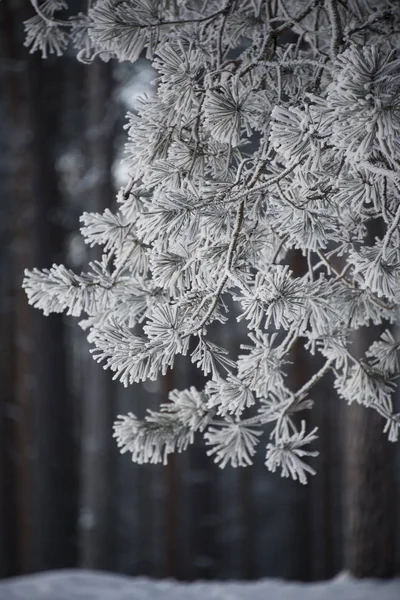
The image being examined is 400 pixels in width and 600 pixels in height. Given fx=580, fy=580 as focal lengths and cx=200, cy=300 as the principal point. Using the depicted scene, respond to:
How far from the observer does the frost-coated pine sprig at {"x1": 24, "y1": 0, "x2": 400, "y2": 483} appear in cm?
181

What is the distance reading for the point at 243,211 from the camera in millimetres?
1966

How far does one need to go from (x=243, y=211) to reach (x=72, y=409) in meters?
4.90

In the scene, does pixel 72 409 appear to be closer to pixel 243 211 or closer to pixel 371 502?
pixel 371 502

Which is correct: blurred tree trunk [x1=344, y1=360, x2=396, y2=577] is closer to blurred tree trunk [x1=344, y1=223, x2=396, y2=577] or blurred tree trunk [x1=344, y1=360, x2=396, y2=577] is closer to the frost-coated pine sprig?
blurred tree trunk [x1=344, y1=223, x2=396, y2=577]

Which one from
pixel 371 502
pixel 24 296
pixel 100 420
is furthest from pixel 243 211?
pixel 24 296

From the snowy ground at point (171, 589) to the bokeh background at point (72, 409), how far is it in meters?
0.24

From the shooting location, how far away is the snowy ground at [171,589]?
12.8ft

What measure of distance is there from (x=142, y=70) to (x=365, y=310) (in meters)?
4.55

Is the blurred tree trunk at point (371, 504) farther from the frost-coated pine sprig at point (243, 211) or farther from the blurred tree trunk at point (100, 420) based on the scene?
the blurred tree trunk at point (100, 420)

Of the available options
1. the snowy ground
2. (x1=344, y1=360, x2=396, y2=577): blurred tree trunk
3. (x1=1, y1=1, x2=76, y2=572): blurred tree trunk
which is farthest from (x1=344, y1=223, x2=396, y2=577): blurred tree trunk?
(x1=1, y1=1, x2=76, y2=572): blurred tree trunk

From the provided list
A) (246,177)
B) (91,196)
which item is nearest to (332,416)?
(91,196)

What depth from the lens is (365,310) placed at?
233 centimetres

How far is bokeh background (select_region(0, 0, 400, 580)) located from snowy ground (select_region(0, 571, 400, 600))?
245mm

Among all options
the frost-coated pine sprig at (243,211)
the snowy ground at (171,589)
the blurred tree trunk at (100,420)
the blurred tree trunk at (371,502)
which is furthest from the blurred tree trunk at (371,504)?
the blurred tree trunk at (100,420)
